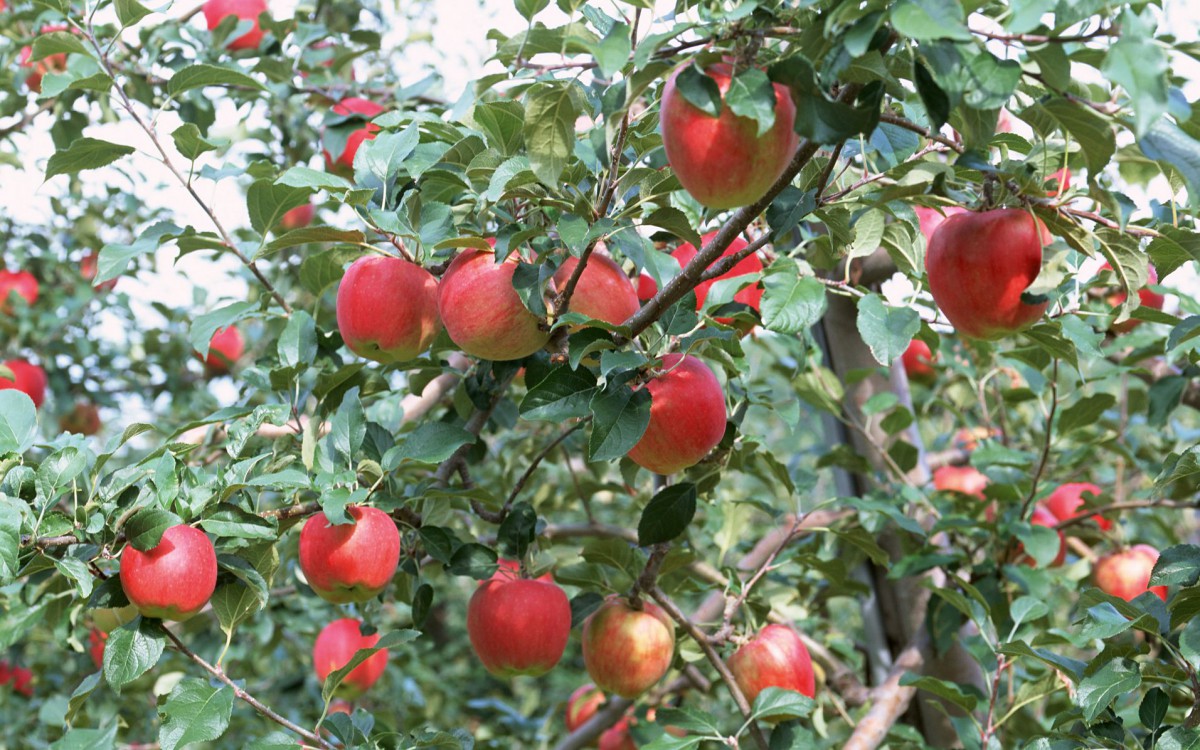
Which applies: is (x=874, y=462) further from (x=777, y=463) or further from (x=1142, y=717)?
(x=1142, y=717)

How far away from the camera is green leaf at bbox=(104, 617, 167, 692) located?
916mm

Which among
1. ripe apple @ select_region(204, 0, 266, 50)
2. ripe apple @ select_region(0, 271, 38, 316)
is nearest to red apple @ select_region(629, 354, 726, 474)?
ripe apple @ select_region(204, 0, 266, 50)

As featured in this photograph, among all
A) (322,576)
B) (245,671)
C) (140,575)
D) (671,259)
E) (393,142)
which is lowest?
(245,671)

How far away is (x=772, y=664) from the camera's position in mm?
1268

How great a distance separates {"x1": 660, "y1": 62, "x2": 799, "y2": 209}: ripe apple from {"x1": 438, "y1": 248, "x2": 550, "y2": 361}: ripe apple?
0.72 ft

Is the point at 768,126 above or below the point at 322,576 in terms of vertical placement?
above

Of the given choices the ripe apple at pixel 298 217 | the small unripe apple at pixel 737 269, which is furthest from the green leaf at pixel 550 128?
the ripe apple at pixel 298 217

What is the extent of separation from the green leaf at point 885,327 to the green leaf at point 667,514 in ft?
1.09

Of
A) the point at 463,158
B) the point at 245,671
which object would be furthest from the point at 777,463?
the point at 245,671

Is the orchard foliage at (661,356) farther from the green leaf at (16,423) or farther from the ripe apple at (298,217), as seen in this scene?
the ripe apple at (298,217)

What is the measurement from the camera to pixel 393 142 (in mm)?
977

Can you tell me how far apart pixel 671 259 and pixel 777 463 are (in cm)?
45

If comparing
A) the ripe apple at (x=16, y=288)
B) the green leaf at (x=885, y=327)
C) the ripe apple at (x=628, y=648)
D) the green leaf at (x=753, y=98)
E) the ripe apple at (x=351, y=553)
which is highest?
the green leaf at (x=753, y=98)

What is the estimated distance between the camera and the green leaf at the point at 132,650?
92 centimetres
